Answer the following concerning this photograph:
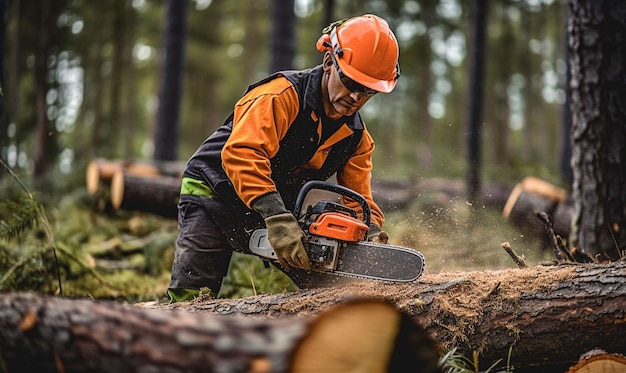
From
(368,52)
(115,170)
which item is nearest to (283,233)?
(368,52)

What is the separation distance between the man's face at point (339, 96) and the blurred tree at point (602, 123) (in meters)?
1.79

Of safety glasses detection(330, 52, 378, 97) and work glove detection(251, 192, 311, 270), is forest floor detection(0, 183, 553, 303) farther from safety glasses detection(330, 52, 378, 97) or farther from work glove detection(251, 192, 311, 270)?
safety glasses detection(330, 52, 378, 97)

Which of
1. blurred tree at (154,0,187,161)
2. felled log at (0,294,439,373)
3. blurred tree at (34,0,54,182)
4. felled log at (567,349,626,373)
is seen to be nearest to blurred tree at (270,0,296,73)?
blurred tree at (154,0,187,161)

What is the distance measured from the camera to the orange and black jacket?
126 inches

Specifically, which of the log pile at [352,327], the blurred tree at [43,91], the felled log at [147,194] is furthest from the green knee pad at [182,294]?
the blurred tree at [43,91]

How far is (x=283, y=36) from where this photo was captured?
8469 mm

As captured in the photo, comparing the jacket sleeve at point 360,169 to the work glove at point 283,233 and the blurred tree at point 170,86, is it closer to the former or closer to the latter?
the work glove at point 283,233

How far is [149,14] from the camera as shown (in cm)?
1602

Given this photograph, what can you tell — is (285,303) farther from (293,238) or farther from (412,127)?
(412,127)

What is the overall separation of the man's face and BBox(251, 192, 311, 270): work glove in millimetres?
672

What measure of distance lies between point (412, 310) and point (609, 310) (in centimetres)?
85

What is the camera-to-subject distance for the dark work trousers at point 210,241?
140 inches

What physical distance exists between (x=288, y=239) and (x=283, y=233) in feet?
0.15

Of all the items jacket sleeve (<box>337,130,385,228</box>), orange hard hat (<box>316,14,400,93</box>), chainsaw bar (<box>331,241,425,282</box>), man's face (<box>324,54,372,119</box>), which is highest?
orange hard hat (<box>316,14,400,93</box>)
